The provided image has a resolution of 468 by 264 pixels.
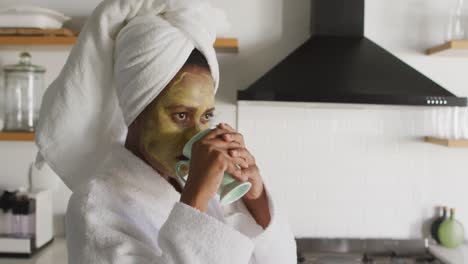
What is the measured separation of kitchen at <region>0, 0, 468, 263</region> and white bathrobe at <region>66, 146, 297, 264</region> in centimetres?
122

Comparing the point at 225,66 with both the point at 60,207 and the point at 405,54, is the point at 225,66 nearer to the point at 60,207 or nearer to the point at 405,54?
the point at 405,54

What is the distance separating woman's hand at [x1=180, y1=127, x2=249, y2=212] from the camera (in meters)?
0.75

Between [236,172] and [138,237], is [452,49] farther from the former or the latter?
[138,237]

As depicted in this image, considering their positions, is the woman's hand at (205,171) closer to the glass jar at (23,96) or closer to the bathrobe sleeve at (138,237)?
the bathrobe sleeve at (138,237)

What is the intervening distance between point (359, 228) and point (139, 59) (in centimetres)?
171

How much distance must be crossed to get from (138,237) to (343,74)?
1.22 metres

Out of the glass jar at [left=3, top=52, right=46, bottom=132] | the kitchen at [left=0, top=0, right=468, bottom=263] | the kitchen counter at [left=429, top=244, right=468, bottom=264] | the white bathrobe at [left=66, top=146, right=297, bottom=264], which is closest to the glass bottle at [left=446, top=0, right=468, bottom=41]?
the kitchen at [left=0, top=0, right=468, bottom=263]

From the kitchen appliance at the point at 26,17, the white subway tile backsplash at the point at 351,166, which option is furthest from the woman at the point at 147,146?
the white subway tile backsplash at the point at 351,166

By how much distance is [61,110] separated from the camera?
87 cm

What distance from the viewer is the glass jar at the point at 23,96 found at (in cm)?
215

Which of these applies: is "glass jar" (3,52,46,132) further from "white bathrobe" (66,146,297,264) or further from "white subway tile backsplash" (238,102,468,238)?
"white bathrobe" (66,146,297,264)

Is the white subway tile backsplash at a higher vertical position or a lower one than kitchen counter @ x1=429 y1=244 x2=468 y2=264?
higher

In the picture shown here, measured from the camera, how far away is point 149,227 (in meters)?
0.86

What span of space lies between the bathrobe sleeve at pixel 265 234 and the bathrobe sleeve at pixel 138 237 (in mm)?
149
